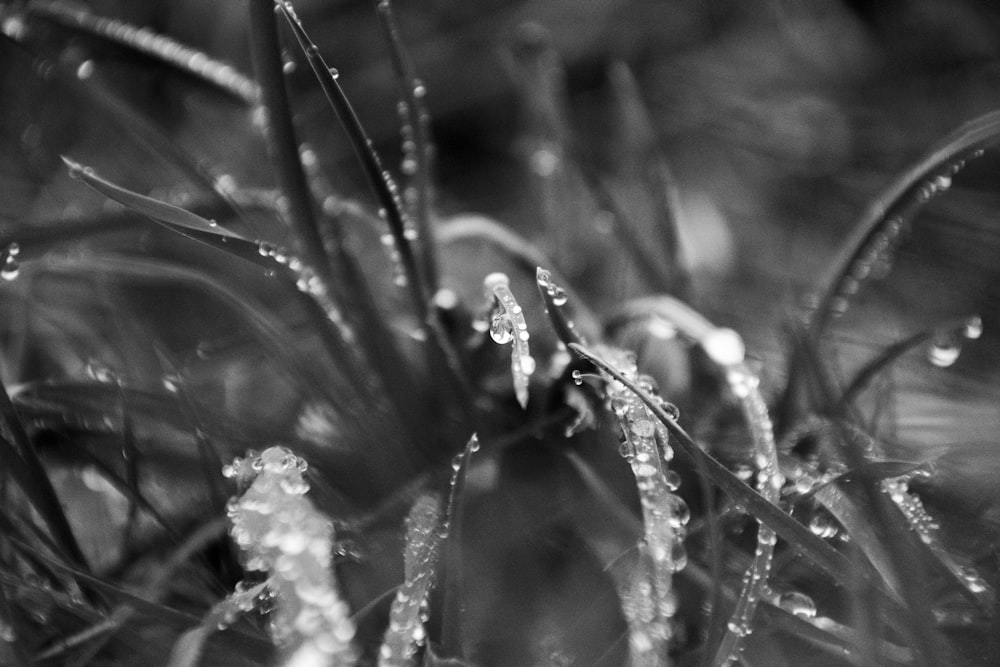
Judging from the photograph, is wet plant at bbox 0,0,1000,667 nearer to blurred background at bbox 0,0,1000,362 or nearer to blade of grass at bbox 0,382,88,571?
blade of grass at bbox 0,382,88,571

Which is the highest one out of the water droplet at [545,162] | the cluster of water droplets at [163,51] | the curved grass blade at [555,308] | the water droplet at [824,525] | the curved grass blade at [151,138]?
the water droplet at [545,162]

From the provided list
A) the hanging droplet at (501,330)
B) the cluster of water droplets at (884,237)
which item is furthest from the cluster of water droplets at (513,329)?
the cluster of water droplets at (884,237)

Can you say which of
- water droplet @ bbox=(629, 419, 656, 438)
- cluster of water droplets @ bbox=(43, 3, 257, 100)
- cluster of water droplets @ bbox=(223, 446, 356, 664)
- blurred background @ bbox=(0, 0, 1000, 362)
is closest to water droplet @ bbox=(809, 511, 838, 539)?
water droplet @ bbox=(629, 419, 656, 438)

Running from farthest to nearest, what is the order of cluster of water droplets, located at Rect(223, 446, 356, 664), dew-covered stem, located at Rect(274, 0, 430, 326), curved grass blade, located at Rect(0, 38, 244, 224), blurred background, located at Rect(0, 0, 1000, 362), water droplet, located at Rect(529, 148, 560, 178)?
1. blurred background, located at Rect(0, 0, 1000, 362)
2. water droplet, located at Rect(529, 148, 560, 178)
3. curved grass blade, located at Rect(0, 38, 244, 224)
4. dew-covered stem, located at Rect(274, 0, 430, 326)
5. cluster of water droplets, located at Rect(223, 446, 356, 664)

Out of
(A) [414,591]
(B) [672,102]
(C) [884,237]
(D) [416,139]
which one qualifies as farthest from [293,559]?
(B) [672,102]

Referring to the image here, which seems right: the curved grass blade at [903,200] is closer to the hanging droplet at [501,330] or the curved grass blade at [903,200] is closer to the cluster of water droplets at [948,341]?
the cluster of water droplets at [948,341]

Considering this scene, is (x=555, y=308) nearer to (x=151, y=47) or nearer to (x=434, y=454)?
(x=434, y=454)
